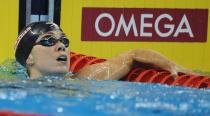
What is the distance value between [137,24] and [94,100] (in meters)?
3.92

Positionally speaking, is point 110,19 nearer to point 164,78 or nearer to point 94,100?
point 164,78

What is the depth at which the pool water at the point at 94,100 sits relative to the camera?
162cm

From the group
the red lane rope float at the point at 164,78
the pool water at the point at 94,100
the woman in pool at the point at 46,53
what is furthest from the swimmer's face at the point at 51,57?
the red lane rope float at the point at 164,78

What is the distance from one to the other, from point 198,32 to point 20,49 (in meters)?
3.37

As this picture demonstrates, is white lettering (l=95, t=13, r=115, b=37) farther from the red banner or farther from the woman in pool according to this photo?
the woman in pool

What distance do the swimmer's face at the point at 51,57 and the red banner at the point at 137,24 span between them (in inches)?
110

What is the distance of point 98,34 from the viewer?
571 cm

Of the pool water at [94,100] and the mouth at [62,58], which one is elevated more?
the mouth at [62,58]

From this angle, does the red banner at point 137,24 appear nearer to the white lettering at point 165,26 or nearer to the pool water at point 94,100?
the white lettering at point 165,26

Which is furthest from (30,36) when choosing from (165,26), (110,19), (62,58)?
(165,26)

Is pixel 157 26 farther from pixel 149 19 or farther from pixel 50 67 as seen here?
pixel 50 67

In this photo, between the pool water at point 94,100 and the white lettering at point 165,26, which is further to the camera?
the white lettering at point 165,26

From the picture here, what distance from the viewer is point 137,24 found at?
5.69 m

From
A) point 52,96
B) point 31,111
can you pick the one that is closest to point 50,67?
point 52,96
